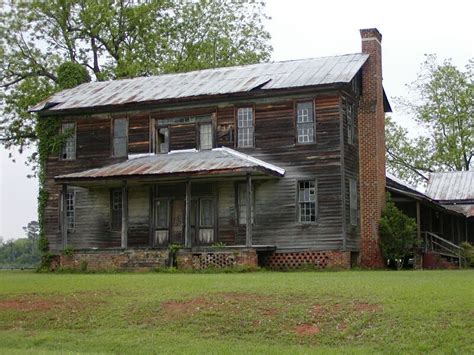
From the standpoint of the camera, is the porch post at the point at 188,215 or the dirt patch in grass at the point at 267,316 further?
the porch post at the point at 188,215

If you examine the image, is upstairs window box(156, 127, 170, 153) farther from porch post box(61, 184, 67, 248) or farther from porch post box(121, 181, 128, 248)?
porch post box(61, 184, 67, 248)

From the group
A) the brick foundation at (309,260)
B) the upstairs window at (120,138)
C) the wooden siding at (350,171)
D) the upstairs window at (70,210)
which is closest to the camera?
the brick foundation at (309,260)

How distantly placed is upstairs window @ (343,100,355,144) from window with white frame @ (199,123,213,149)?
5.43 meters

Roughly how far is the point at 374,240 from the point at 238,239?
215 inches

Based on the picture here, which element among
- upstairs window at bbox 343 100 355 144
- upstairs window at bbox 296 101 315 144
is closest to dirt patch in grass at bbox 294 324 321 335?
upstairs window at bbox 296 101 315 144

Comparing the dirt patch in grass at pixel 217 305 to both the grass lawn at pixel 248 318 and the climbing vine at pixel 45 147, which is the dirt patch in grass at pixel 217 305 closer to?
the grass lawn at pixel 248 318

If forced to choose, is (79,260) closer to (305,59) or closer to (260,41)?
(305,59)

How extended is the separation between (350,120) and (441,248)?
9266 millimetres

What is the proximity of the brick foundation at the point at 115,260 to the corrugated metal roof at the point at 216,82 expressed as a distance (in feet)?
22.0

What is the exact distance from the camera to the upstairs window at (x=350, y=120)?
3278 cm

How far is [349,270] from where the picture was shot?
30.7 metres

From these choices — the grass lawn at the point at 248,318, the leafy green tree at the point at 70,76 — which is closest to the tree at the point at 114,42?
the leafy green tree at the point at 70,76

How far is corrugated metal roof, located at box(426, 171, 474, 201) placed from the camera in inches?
1843

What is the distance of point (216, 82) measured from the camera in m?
35.5
